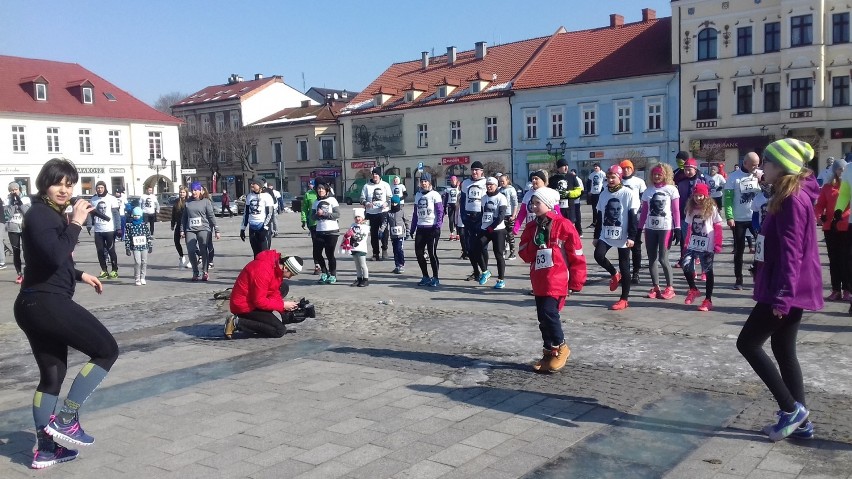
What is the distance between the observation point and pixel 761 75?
137 ft

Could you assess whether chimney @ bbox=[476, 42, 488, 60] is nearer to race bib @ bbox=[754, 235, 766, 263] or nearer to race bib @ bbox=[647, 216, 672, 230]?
race bib @ bbox=[647, 216, 672, 230]

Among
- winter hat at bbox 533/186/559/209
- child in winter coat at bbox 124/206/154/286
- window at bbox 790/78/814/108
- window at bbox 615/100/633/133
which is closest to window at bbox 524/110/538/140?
window at bbox 615/100/633/133

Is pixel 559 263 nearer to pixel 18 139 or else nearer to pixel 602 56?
pixel 602 56

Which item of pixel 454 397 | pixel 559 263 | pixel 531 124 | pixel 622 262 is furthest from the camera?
pixel 531 124

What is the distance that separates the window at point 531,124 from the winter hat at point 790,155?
4713 centimetres

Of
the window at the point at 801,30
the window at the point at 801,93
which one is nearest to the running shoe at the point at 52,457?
the window at the point at 801,93

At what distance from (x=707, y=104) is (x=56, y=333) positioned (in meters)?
43.7

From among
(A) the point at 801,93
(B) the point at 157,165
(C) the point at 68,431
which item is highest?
(A) the point at 801,93

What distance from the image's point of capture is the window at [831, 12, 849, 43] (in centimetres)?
3894

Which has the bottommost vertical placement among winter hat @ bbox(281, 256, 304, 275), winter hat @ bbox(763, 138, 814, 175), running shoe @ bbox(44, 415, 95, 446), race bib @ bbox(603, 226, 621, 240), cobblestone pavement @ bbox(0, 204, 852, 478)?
cobblestone pavement @ bbox(0, 204, 852, 478)

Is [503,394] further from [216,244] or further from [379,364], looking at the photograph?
[216,244]

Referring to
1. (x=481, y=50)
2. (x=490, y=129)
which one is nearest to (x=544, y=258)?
(x=490, y=129)

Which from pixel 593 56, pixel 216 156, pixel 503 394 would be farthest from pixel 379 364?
pixel 216 156

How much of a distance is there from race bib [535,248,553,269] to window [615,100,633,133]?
4210 cm
